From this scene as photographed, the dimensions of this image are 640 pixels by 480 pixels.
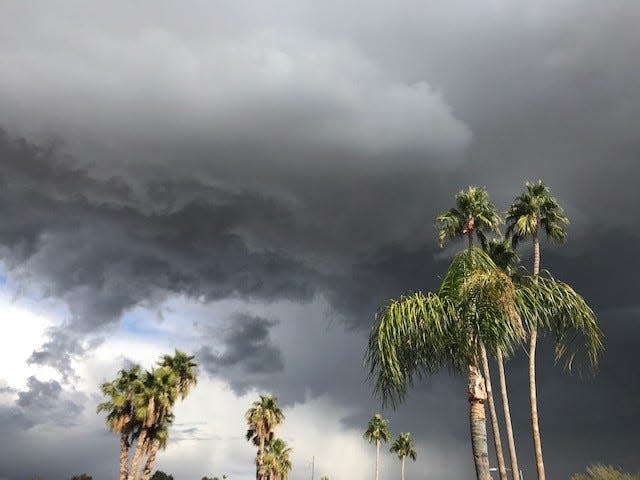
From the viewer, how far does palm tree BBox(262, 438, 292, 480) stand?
61.7 metres

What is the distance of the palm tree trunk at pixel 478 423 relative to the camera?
12.2 m

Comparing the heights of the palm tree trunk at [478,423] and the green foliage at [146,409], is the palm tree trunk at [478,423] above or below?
below

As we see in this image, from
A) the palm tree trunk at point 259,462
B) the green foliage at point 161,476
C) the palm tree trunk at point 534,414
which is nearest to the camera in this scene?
the palm tree trunk at point 534,414

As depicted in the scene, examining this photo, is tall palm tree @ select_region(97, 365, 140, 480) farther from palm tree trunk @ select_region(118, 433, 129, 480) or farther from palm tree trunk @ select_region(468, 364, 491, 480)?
palm tree trunk @ select_region(468, 364, 491, 480)

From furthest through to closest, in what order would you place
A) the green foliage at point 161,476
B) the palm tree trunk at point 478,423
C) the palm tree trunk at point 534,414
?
the green foliage at point 161,476 → the palm tree trunk at point 534,414 → the palm tree trunk at point 478,423

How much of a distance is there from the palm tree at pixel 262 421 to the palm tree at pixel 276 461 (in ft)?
3.33

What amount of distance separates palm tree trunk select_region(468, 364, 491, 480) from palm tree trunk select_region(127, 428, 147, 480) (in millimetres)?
31909

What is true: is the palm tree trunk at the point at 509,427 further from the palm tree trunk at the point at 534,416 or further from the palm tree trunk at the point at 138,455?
the palm tree trunk at the point at 138,455

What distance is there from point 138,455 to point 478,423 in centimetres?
3395

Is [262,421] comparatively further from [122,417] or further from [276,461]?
[122,417]

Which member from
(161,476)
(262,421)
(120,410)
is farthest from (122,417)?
(161,476)

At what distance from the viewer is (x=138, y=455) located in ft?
132

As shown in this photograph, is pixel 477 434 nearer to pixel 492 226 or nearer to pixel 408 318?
pixel 408 318

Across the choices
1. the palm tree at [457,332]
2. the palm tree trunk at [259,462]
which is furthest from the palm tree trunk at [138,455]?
the palm tree at [457,332]
